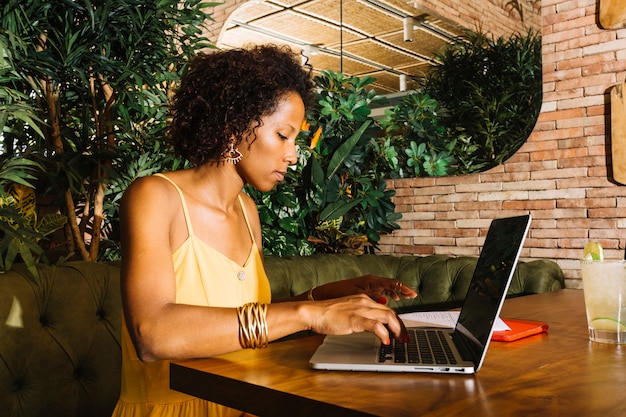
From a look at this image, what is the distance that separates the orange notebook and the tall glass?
0.13m

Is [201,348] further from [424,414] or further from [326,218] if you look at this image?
[326,218]

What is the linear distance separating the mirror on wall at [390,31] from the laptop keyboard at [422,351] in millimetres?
2003

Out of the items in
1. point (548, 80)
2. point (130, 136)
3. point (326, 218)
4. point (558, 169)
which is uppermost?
point (548, 80)

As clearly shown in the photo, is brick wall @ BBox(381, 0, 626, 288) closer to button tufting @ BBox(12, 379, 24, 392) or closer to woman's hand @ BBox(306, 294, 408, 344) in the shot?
woman's hand @ BBox(306, 294, 408, 344)

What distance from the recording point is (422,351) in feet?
3.34

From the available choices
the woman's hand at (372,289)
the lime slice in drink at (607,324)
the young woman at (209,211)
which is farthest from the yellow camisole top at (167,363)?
the lime slice in drink at (607,324)

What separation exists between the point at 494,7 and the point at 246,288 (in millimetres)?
2270

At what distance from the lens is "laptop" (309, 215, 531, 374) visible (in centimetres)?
90

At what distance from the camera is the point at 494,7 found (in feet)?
9.76

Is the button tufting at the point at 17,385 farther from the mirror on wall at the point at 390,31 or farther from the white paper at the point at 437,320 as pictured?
the mirror on wall at the point at 390,31

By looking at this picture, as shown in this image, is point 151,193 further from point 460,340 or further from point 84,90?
point 84,90

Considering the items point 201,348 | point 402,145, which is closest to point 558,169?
point 402,145

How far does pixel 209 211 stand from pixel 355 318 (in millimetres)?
597

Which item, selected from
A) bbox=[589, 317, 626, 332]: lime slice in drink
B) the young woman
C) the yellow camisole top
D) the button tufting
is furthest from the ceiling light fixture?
the button tufting
